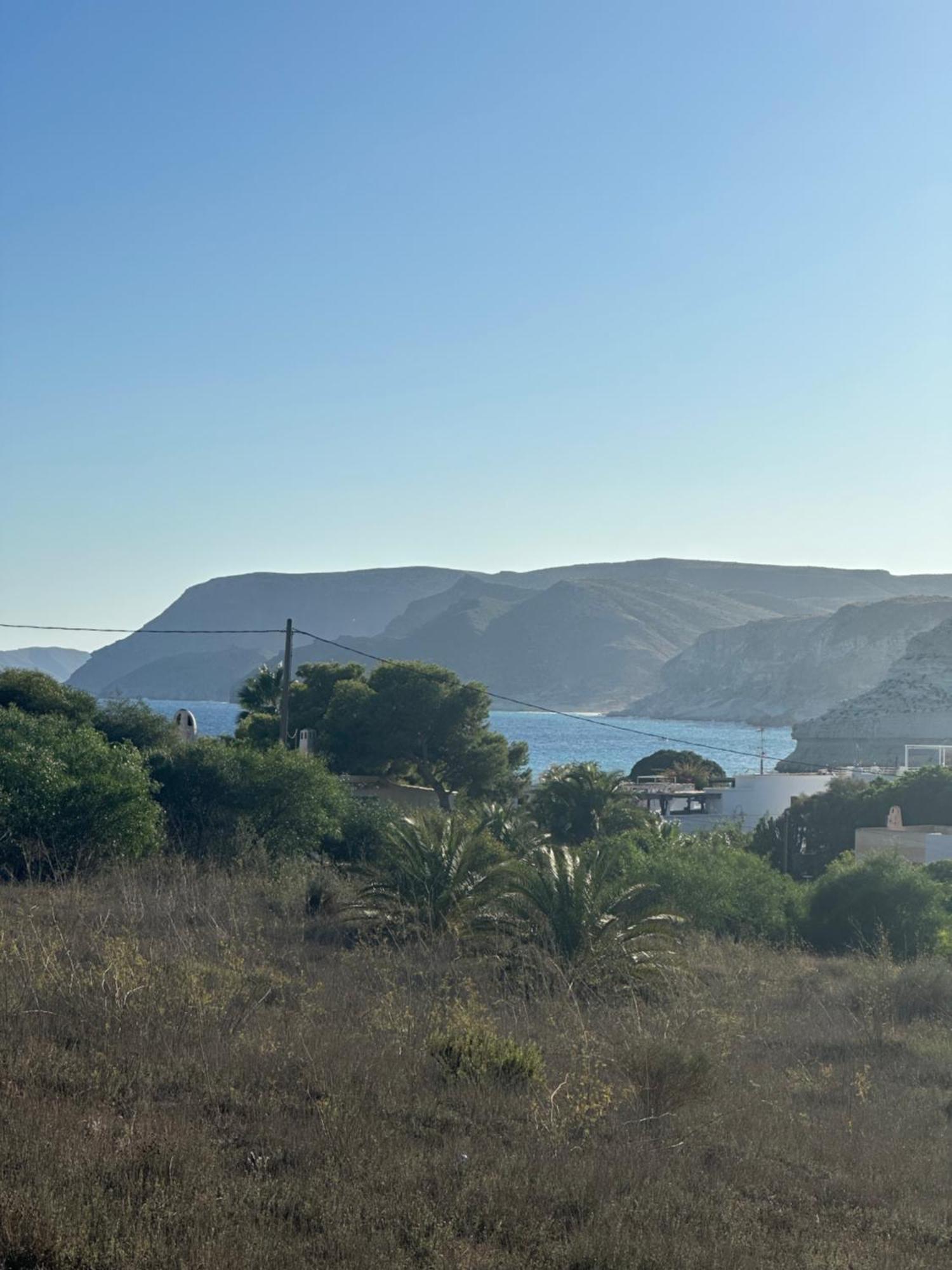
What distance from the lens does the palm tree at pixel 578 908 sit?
11.7 meters

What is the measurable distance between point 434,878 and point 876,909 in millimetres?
11855

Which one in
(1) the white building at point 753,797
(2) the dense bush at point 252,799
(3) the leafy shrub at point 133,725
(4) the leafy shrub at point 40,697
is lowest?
(1) the white building at point 753,797

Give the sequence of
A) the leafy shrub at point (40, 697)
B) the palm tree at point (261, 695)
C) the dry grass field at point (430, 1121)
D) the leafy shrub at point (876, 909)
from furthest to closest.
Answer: the palm tree at point (261, 695) → the leafy shrub at point (40, 697) → the leafy shrub at point (876, 909) → the dry grass field at point (430, 1121)

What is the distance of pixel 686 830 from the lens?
56.3m

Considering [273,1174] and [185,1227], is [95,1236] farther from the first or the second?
[273,1174]

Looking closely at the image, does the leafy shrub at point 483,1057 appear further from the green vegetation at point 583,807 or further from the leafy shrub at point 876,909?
the green vegetation at point 583,807

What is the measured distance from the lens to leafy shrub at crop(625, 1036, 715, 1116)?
681cm

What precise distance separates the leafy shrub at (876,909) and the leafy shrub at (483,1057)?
1494 centimetres

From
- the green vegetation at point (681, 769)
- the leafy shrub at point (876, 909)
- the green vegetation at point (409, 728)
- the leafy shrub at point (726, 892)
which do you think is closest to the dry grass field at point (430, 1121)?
the leafy shrub at point (726, 892)

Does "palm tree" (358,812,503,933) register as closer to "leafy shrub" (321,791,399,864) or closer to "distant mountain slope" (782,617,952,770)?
"leafy shrub" (321,791,399,864)

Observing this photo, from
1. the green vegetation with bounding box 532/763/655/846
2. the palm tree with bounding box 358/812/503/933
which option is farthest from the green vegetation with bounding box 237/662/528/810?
the palm tree with bounding box 358/812/503/933

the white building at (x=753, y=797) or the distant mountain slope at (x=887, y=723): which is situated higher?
the distant mountain slope at (x=887, y=723)

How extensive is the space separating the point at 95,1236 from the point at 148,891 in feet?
30.1

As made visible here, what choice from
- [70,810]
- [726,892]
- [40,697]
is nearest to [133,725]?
[40,697]
